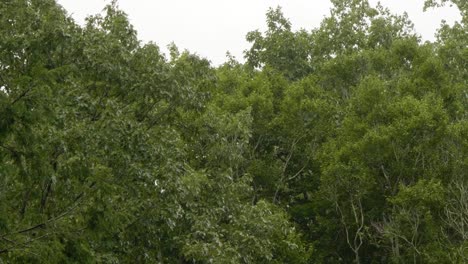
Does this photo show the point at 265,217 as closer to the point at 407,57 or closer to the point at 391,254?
the point at 391,254

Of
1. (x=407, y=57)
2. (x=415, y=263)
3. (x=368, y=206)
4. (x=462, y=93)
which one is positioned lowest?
(x=415, y=263)

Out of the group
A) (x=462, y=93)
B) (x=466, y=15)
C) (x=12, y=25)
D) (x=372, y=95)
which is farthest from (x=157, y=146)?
(x=466, y=15)

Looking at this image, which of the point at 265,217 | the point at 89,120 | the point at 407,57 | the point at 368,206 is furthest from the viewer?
the point at 407,57

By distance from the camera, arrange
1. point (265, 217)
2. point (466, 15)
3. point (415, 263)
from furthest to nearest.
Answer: point (466, 15), point (415, 263), point (265, 217)

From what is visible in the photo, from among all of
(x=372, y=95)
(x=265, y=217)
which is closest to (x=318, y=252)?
(x=372, y=95)

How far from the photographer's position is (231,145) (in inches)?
973

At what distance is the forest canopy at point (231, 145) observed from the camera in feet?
37.2

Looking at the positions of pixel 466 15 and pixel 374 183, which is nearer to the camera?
pixel 374 183

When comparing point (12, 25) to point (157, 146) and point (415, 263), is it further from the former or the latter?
point (415, 263)

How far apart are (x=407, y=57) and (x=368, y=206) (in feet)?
23.4

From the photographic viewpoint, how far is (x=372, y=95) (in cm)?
2892

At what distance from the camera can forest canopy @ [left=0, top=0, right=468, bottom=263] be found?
1134cm

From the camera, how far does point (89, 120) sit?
51.9 feet

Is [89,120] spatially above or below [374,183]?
above
